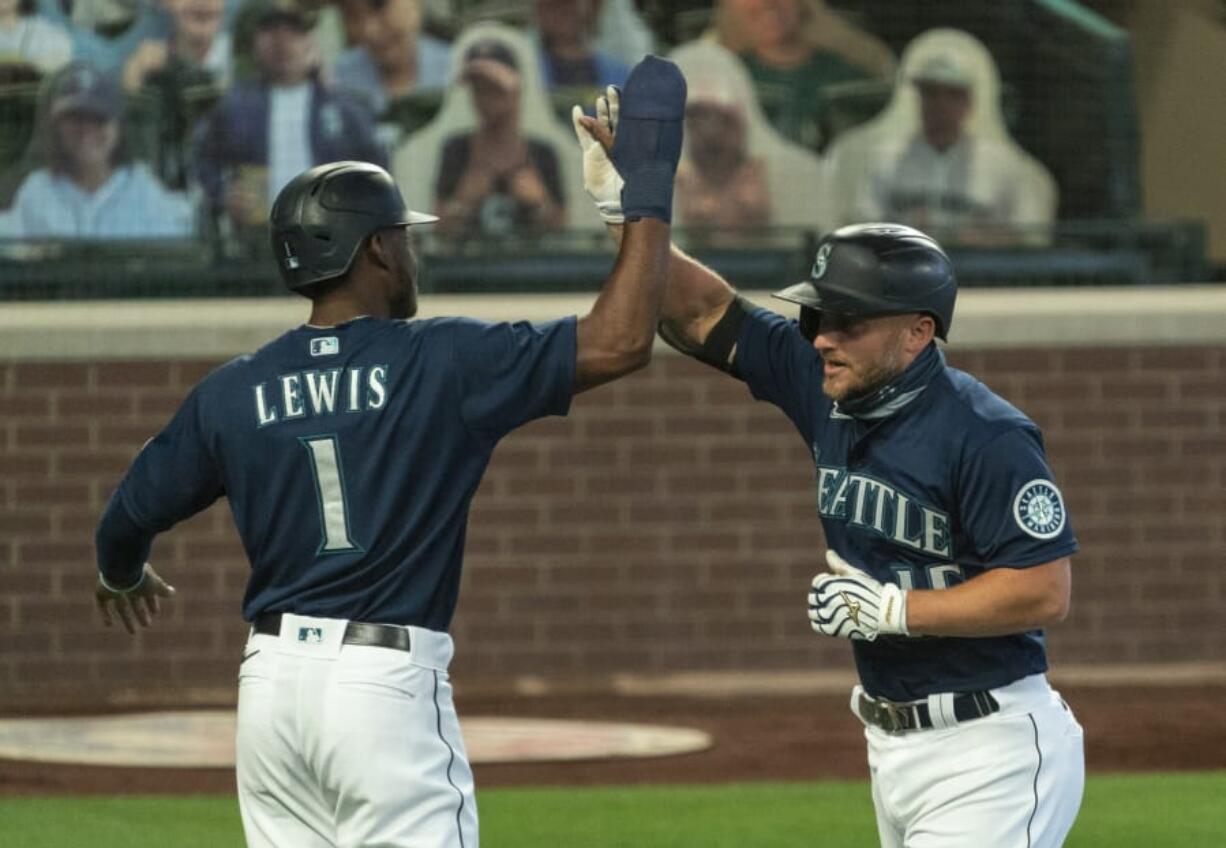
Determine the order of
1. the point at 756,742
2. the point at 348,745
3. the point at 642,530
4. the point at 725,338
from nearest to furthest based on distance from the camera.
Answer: the point at 348,745
the point at 725,338
the point at 756,742
the point at 642,530

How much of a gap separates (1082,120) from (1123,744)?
352 cm

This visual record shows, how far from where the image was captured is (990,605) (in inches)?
153

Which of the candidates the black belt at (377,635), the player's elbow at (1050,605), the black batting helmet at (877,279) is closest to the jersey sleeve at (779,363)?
the black batting helmet at (877,279)

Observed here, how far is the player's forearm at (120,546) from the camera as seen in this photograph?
434cm

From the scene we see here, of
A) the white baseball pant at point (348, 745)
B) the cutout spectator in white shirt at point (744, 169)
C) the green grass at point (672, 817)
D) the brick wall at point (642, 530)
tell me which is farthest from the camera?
the cutout spectator in white shirt at point (744, 169)

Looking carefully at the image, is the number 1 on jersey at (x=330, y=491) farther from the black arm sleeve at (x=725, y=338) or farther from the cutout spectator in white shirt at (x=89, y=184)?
the cutout spectator in white shirt at (x=89, y=184)

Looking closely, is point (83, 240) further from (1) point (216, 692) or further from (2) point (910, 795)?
(2) point (910, 795)

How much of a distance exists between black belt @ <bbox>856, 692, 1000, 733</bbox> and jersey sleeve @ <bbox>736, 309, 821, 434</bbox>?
591 mm

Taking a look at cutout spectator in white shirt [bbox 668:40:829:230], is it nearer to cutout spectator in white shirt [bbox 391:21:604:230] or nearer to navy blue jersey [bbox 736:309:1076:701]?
cutout spectator in white shirt [bbox 391:21:604:230]

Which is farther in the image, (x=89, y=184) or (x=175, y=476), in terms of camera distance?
(x=89, y=184)

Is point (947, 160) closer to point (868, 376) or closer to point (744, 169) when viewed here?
point (744, 169)

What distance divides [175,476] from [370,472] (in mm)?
489

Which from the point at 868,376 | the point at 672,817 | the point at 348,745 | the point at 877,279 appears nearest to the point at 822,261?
the point at 877,279

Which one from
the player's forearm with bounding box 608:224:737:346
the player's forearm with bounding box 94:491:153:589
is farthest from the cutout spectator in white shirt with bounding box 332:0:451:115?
the player's forearm with bounding box 94:491:153:589
